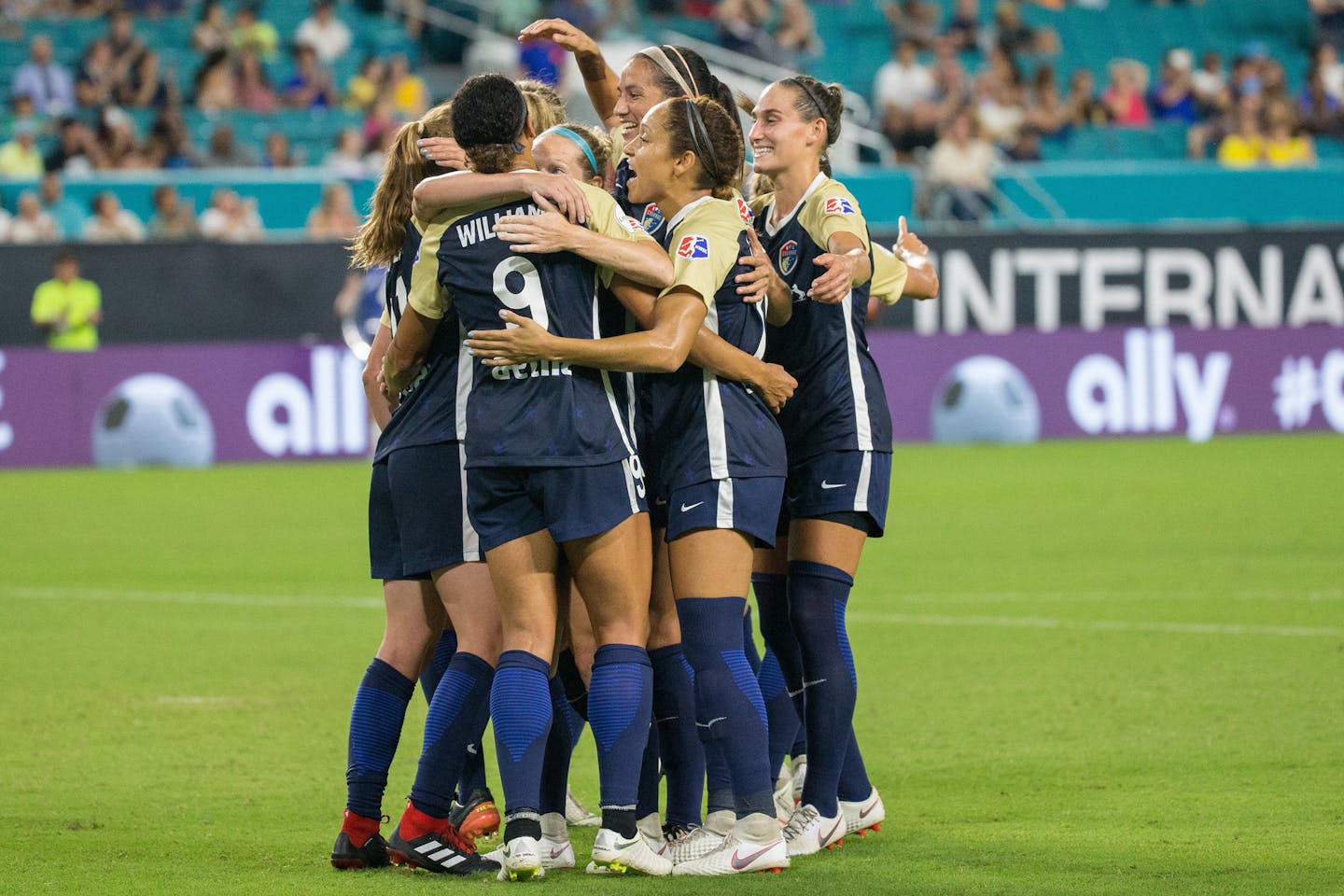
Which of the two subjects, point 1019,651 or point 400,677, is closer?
point 400,677

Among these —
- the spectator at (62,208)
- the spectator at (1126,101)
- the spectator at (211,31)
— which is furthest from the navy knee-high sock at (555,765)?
the spectator at (1126,101)

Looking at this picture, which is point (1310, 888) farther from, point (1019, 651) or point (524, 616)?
point (1019, 651)

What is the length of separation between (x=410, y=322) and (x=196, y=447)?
13494mm

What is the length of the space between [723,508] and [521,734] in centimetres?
78

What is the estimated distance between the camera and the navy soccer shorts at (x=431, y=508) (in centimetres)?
535

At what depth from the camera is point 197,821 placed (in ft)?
19.7

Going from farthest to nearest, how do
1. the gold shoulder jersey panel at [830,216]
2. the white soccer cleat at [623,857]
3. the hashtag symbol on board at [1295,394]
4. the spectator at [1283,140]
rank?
1. the spectator at [1283,140]
2. the hashtag symbol on board at [1295,394]
3. the gold shoulder jersey panel at [830,216]
4. the white soccer cleat at [623,857]

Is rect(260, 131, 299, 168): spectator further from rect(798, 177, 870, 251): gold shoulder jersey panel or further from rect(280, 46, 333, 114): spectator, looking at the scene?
rect(798, 177, 870, 251): gold shoulder jersey panel

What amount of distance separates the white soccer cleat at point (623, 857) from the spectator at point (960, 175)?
1673 cm

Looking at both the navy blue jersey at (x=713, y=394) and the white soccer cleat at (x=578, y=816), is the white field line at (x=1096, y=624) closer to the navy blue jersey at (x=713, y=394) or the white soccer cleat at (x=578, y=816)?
the white soccer cleat at (x=578, y=816)

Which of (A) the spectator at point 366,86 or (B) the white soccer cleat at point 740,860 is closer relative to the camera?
(B) the white soccer cleat at point 740,860

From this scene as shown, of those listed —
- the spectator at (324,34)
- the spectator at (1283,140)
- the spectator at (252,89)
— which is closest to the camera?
the spectator at (252,89)

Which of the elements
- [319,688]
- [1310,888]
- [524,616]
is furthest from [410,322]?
[319,688]

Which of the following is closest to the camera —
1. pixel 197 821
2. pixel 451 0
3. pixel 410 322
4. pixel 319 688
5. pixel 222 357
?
pixel 410 322
